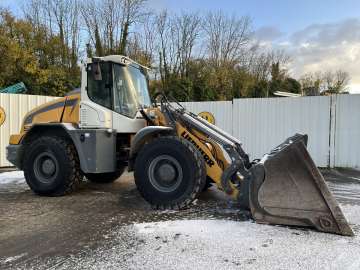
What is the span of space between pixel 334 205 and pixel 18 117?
31.4 ft

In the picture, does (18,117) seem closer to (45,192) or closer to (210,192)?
(45,192)

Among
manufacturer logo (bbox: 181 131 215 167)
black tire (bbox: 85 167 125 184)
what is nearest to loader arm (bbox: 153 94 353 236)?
manufacturer logo (bbox: 181 131 215 167)

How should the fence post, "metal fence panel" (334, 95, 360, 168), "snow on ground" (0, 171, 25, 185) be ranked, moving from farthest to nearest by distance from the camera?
the fence post
"metal fence panel" (334, 95, 360, 168)
"snow on ground" (0, 171, 25, 185)

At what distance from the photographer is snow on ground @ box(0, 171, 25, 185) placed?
7450 millimetres

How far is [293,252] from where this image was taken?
3.23 metres

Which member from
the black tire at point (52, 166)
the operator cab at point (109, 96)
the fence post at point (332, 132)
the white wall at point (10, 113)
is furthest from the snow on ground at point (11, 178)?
the fence post at point (332, 132)

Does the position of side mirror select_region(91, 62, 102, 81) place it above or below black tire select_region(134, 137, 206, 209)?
above

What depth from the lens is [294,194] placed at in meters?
3.86

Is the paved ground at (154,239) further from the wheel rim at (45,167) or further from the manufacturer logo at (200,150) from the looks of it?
the manufacturer logo at (200,150)

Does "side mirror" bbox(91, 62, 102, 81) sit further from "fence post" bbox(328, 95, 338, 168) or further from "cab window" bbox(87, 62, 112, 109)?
"fence post" bbox(328, 95, 338, 168)

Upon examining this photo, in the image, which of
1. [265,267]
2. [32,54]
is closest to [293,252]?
[265,267]

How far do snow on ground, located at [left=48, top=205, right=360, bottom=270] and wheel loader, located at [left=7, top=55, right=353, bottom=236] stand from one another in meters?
0.31

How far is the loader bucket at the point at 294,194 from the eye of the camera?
3.70 m

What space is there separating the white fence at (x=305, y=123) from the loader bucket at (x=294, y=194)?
5890mm
